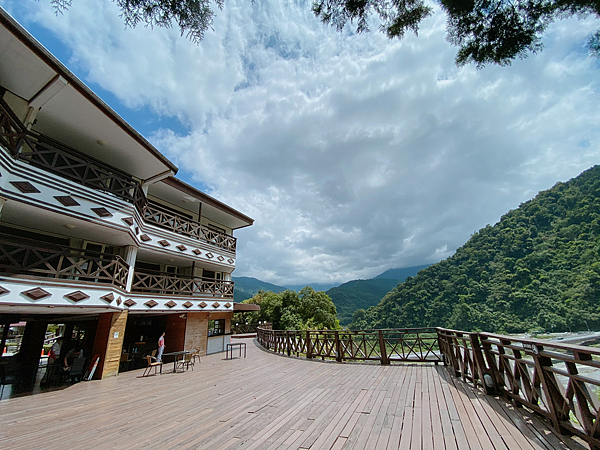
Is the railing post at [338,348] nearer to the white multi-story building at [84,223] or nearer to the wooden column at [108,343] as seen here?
the white multi-story building at [84,223]

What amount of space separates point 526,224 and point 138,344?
87013 millimetres

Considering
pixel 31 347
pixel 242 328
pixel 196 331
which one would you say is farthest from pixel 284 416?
pixel 242 328

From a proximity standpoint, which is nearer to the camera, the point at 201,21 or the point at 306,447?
the point at 306,447

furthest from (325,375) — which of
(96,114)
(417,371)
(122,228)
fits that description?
(96,114)

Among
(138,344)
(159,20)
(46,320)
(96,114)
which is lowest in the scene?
(138,344)

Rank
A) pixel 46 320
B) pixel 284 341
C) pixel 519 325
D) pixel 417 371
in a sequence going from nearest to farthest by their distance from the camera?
pixel 417 371 < pixel 46 320 < pixel 284 341 < pixel 519 325

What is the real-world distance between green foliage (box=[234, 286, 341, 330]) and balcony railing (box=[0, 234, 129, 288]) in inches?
848

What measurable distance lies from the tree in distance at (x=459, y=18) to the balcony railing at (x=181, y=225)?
790cm

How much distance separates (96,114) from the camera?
7.42 m

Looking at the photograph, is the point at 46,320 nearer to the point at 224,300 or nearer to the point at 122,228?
the point at 122,228

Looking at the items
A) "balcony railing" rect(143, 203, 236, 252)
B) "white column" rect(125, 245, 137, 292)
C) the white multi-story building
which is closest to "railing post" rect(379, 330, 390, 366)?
the white multi-story building

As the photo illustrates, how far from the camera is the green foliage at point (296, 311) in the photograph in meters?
28.4

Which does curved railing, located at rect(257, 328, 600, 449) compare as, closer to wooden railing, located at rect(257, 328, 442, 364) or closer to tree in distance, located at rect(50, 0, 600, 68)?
wooden railing, located at rect(257, 328, 442, 364)

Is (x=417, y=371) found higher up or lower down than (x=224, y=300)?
lower down
